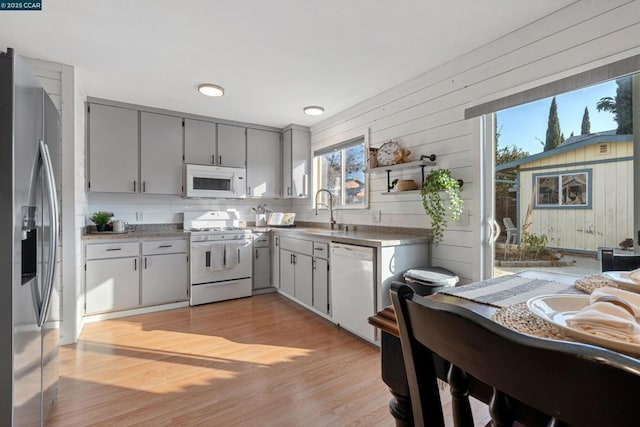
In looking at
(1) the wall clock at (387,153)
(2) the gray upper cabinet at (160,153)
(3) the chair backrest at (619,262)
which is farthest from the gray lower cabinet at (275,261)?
(3) the chair backrest at (619,262)

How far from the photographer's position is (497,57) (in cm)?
226

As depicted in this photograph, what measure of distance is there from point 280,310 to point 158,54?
9.17 feet

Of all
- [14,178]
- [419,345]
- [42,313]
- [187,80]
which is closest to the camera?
[419,345]

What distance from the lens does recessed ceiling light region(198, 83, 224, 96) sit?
3.13 meters

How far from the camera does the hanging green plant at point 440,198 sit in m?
2.42

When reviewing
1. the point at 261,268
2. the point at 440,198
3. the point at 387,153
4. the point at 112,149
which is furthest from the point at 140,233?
the point at 440,198

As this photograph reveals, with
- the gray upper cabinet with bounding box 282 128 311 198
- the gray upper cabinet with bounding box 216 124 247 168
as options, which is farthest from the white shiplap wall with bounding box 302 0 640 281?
the gray upper cabinet with bounding box 216 124 247 168

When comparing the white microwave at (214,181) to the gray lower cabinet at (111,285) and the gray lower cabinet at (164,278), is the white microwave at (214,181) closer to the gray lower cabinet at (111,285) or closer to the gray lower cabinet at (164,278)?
the gray lower cabinet at (164,278)

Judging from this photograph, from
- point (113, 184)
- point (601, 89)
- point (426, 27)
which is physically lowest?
point (113, 184)

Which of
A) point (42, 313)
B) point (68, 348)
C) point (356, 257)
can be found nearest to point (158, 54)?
point (42, 313)

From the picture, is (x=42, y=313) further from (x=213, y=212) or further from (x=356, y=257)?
(x=213, y=212)

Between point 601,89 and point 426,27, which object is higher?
point 426,27

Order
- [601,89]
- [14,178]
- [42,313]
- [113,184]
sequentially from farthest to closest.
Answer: [113,184] → [601,89] → [42,313] → [14,178]

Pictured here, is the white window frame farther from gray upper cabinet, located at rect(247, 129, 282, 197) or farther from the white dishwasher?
the white dishwasher
